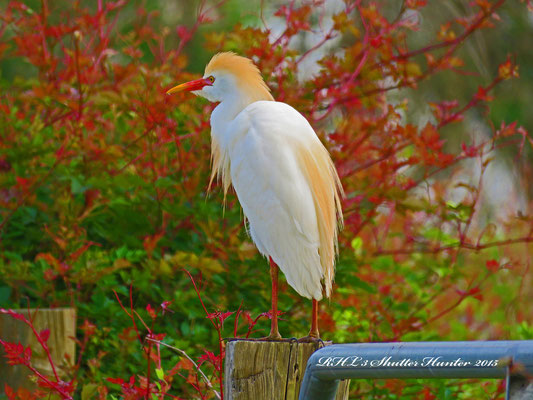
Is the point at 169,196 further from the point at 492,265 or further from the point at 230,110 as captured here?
the point at 492,265

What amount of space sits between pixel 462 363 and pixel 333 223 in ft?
4.34

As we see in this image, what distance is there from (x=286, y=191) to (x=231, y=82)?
21.7 inches

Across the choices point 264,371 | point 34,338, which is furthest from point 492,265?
point 34,338

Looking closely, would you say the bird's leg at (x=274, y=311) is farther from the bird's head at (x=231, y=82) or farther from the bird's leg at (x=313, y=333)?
the bird's head at (x=231, y=82)

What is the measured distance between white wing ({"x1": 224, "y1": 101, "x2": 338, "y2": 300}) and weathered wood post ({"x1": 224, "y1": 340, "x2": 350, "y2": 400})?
49cm

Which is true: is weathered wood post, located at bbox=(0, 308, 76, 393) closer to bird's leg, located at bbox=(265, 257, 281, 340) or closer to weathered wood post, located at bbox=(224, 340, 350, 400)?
bird's leg, located at bbox=(265, 257, 281, 340)

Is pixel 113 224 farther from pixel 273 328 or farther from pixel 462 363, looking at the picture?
pixel 462 363

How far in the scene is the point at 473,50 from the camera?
8.86m

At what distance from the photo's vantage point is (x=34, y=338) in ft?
8.79

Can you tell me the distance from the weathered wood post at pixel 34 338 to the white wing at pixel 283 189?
0.79 m

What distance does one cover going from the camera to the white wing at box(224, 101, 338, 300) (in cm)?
230

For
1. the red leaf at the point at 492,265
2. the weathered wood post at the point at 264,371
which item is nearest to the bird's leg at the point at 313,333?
the weathered wood post at the point at 264,371

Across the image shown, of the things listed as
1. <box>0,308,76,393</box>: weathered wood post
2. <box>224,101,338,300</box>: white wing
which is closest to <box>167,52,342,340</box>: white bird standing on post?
<box>224,101,338,300</box>: white wing

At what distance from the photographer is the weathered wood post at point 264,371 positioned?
5.74 ft
